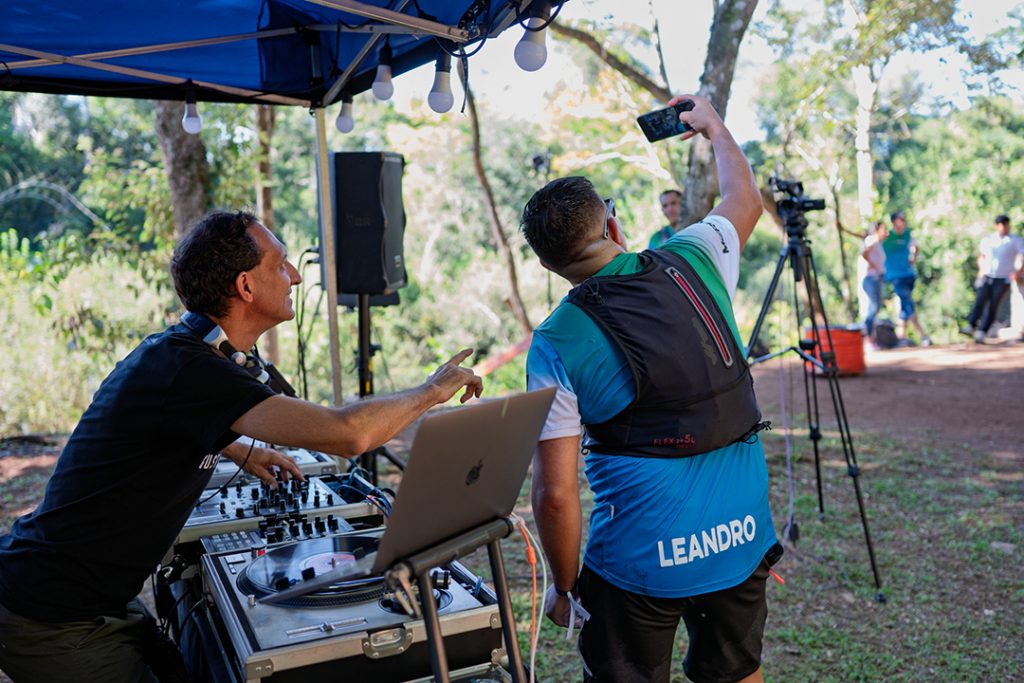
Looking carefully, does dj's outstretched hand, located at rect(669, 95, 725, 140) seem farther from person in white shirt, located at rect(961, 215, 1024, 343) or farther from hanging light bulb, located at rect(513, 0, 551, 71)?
person in white shirt, located at rect(961, 215, 1024, 343)

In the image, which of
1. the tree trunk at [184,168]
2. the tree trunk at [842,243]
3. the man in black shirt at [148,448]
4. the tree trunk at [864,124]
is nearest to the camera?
the man in black shirt at [148,448]

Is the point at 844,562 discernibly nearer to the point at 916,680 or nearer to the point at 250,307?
the point at 916,680

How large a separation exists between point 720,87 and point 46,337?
25.5 ft

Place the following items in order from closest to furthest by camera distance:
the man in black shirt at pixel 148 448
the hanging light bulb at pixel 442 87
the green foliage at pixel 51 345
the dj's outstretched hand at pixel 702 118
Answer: the man in black shirt at pixel 148 448 < the dj's outstretched hand at pixel 702 118 < the hanging light bulb at pixel 442 87 < the green foliage at pixel 51 345

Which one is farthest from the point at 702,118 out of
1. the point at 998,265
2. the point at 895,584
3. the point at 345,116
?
the point at 998,265

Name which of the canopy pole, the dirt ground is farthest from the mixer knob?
the dirt ground

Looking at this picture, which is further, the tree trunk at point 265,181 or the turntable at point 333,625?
the tree trunk at point 265,181

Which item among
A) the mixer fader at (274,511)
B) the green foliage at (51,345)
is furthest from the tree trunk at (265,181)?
the mixer fader at (274,511)

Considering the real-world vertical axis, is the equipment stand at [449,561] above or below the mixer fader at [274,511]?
above

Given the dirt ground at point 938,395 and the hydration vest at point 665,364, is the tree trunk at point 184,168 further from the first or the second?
the hydration vest at point 665,364

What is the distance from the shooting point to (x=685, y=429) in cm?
192

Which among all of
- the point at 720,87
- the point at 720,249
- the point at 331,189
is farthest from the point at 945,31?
the point at 720,249

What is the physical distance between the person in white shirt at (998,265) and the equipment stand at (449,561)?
11.9 metres

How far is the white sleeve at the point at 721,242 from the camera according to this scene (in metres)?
2.14
